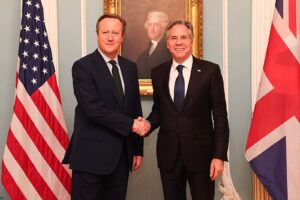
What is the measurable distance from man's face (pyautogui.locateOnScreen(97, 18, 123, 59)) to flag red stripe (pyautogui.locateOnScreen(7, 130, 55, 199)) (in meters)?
0.95

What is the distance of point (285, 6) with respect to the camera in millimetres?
2113

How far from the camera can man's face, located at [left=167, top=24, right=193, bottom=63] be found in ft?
6.52

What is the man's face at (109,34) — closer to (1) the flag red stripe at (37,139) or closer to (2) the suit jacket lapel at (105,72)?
(2) the suit jacket lapel at (105,72)

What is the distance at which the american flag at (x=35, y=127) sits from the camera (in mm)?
2430

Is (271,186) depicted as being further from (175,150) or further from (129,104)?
(129,104)

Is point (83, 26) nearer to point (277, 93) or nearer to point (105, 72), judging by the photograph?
point (105, 72)

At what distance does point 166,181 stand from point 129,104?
18.6 inches

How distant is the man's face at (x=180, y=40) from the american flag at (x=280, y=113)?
50 centimetres

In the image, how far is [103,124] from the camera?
1.94 metres

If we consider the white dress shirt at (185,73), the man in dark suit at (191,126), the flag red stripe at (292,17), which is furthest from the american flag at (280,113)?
the white dress shirt at (185,73)

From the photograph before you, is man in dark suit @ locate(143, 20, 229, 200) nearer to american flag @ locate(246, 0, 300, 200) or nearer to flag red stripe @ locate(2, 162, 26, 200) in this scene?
american flag @ locate(246, 0, 300, 200)

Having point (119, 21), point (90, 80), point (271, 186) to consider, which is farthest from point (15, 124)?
point (271, 186)

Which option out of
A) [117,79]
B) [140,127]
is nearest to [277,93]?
[140,127]

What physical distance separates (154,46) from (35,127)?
103 cm
